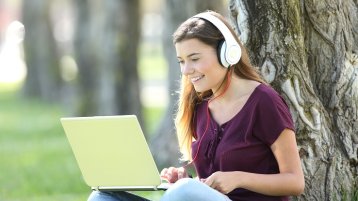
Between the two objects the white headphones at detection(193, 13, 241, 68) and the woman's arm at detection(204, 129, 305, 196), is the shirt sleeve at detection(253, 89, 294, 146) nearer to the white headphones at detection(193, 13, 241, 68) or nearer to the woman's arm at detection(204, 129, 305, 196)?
the woman's arm at detection(204, 129, 305, 196)

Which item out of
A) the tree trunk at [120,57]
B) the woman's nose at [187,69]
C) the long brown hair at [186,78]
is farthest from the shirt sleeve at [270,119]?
the tree trunk at [120,57]

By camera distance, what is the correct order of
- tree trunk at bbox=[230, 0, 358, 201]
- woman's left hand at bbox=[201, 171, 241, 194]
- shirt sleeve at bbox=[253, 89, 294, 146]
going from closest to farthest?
woman's left hand at bbox=[201, 171, 241, 194] < shirt sleeve at bbox=[253, 89, 294, 146] < tree trunk at bbox=[230, 0, 358, 201]

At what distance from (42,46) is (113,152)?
24276 millimetres

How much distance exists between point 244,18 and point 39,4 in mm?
23526

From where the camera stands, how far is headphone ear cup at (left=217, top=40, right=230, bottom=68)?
5.10 metres

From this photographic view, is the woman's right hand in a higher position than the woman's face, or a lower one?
lower

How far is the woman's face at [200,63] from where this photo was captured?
5.16 metres

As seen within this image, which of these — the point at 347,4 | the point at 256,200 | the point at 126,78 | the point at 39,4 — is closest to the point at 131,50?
the point at 126,78

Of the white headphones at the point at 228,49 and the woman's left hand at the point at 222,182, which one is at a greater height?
the white headphones at the point at 228,49

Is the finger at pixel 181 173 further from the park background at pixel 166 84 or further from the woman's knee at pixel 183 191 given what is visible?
the park background at pixel 166 84

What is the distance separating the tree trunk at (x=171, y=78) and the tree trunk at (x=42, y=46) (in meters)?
17.1

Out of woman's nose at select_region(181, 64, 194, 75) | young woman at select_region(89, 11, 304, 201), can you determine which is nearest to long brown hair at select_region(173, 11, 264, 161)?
young woman at select_region(89, 11, 304, 201)

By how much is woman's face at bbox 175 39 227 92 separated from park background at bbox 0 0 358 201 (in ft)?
2.50

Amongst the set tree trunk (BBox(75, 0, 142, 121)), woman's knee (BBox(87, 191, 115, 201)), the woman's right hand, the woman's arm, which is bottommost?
tree trunk (BBox(75, 0, 142, 121))
